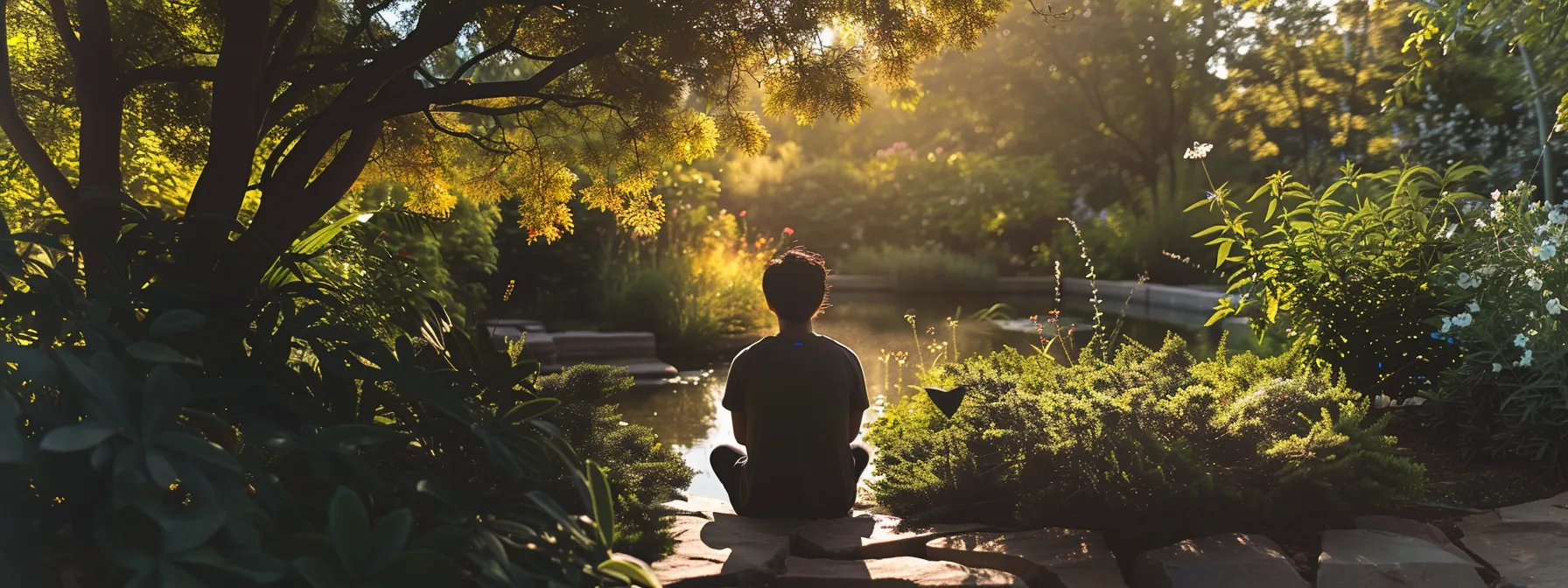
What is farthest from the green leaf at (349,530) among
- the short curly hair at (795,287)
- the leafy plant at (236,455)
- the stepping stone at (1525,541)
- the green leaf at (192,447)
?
the stepping stone at (1525,541)

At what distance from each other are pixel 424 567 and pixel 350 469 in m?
0.39

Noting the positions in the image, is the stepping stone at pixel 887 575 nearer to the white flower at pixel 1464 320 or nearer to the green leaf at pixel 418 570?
the green leaf at pixel 418 570

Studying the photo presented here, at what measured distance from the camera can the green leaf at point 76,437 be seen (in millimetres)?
1055

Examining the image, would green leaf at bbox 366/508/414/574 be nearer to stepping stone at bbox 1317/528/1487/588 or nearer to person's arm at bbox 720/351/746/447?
person's arm at bbox 720/351/746/447

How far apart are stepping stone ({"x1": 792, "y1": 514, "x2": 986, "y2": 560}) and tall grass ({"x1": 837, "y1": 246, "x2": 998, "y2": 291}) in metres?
13.6

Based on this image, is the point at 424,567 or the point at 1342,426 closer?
the point at 424,567

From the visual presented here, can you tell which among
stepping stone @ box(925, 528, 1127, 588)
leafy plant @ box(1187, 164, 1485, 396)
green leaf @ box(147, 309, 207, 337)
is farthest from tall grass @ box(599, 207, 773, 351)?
green leaf @ box(147, 309, 207, 337)

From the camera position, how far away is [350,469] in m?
1.54

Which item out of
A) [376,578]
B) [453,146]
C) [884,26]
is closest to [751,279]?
[453,146]

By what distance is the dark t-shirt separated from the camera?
3.21 metres

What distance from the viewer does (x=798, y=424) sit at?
10.6 ft

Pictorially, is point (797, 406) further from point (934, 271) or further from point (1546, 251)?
point (934, 271)

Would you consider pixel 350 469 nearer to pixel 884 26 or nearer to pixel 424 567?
pixel 424 567

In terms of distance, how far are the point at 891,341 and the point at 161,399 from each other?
856cm
